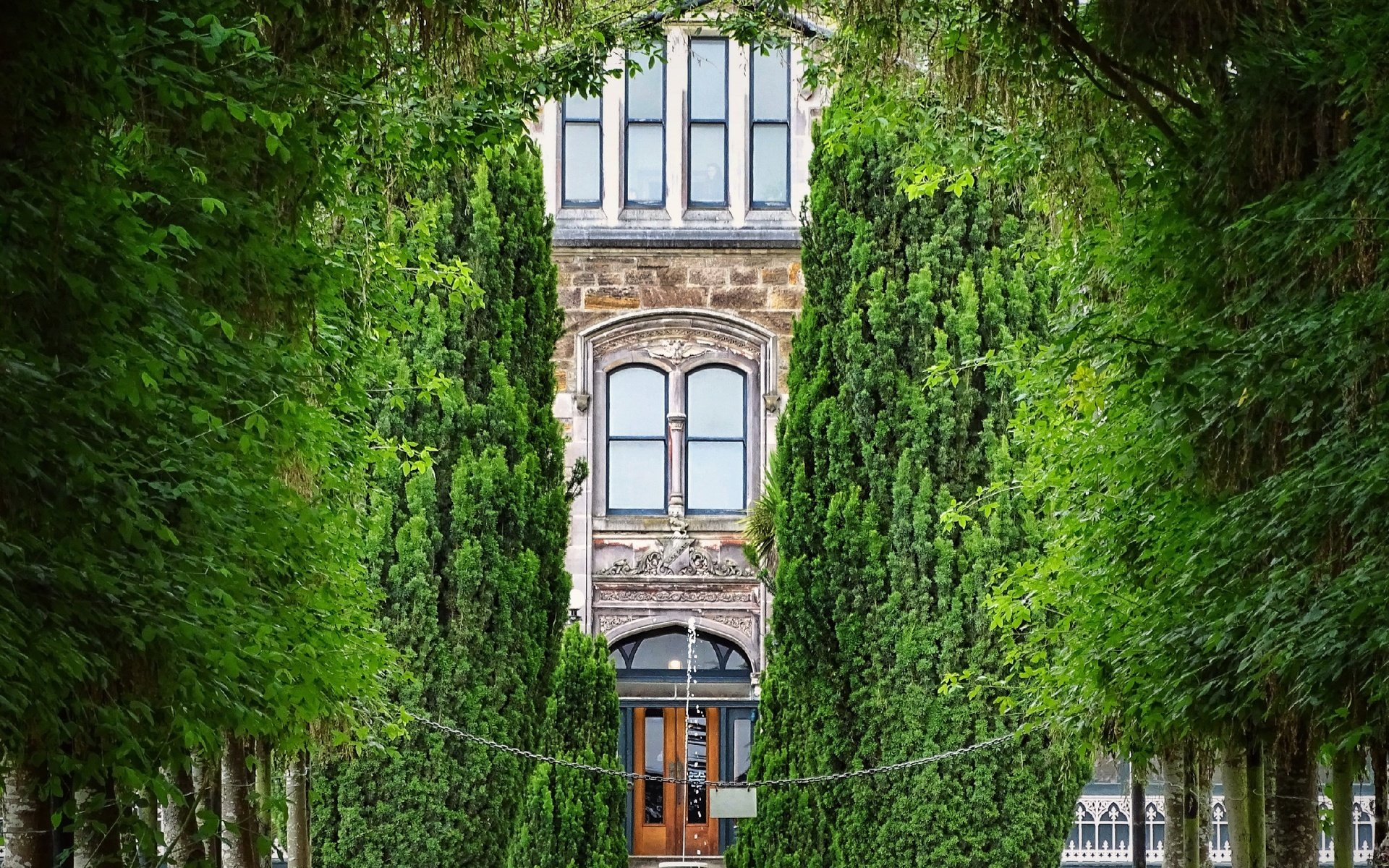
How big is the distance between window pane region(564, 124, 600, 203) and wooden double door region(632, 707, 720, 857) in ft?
21.7

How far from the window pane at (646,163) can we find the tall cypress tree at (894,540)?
23.5ft

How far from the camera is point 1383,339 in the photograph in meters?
6.43

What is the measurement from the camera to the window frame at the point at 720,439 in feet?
78.3

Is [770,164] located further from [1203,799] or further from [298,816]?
[298,816]

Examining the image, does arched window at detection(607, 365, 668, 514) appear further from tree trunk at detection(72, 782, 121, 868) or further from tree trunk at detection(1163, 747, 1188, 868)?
tree trunk at detection(72, 782, 121, 868)

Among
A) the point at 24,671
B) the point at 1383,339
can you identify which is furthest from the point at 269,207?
the point at 1383,339

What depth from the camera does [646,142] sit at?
956 inches

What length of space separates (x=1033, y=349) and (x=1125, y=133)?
21.9 ft

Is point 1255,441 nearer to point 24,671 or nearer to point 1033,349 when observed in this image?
point 24,671

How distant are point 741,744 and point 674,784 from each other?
3.29ft

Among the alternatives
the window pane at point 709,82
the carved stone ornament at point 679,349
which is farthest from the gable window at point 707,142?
the carved stone ornament at point 679,349

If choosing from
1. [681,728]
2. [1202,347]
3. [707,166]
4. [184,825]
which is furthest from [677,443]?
[184,825]

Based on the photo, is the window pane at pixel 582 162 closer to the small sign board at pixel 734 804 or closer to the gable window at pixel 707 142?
the gable window at pixel 707 142

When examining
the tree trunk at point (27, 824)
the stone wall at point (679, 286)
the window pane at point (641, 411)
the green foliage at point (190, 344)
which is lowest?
the tree trunk at point (27, 824)
